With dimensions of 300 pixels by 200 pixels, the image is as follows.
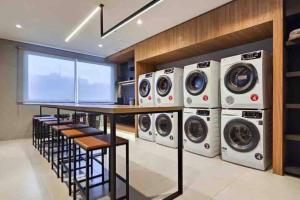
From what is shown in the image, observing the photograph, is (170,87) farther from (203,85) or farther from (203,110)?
(203,110)

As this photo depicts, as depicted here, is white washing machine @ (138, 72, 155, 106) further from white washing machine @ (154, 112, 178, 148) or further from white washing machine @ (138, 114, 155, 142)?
white washing machine @ (154, 112, 178, 148)

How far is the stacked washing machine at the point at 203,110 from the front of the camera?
10.1 ft

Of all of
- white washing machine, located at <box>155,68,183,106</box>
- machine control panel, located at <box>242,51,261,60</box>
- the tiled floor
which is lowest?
the tiled floor

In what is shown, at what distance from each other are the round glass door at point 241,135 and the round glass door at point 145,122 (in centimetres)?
191

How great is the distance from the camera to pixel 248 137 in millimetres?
2629

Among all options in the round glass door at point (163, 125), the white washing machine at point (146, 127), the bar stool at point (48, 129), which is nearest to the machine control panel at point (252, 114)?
the round glass door at point (163, 125)

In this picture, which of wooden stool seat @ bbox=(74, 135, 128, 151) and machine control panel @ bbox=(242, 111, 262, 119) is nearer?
wooden stool seat @ bbox=(74, 135, 128, 151)

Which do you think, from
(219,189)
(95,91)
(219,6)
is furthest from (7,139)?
(219,6)

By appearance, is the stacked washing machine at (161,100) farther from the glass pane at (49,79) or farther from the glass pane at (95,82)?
the glass pane at (49,79)

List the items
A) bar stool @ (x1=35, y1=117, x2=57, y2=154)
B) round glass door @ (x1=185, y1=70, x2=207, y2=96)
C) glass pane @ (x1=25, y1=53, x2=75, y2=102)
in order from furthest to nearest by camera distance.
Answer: glass pane @ (x1=25, y1=53, x2=75, y2=102) < bar stool @ (x1=35, y1=117, x2=57, y2=154) < round glass door @ (x1=185, y1=70, x2=207, y2=96)

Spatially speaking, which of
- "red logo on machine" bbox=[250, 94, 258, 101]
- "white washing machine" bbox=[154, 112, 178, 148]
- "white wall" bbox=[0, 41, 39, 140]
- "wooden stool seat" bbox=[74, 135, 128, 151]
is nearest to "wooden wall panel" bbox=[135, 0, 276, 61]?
"red logo on machine" bbox=[250, 94, 258, 101]

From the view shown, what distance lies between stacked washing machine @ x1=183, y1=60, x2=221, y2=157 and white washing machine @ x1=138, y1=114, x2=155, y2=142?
101 centimetres

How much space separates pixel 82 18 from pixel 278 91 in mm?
3381

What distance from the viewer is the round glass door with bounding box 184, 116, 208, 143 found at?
123 inches
